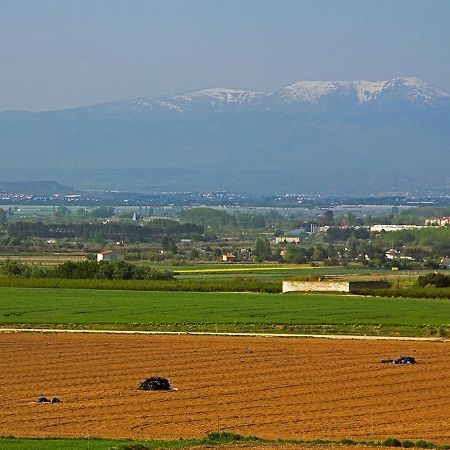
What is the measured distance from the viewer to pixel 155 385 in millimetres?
33594

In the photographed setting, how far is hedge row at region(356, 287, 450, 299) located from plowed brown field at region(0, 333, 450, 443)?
20.6 metres

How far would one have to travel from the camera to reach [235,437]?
1040 inches

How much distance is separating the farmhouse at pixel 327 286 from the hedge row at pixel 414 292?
4.24ft

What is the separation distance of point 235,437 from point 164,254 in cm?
9193

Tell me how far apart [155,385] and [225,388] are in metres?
1.64

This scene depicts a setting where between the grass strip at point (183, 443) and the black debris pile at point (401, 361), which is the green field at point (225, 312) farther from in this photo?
the grass strip at point (183, 443)

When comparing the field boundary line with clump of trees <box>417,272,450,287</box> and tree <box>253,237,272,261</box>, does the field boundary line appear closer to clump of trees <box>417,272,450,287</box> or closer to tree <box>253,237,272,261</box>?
clump of trees <box>417,272,450,287</box>

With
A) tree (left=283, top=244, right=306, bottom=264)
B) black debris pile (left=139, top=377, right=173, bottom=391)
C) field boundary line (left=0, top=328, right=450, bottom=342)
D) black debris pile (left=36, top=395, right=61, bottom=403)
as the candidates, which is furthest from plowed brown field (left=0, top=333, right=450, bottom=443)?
tree (left=283, top=244, right=306, bottom=264)

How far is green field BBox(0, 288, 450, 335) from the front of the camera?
5125 centimetres

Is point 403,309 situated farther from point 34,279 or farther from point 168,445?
point 168,445

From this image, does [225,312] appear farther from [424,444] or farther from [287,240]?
[287,240]

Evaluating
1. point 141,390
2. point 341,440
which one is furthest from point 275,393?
point 341,440

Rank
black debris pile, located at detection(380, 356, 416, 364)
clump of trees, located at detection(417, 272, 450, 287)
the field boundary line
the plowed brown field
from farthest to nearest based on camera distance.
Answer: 1. clump of trees, located at detection(417, 272, 450, 287)
2. the field boundary line
3. black debris pile, located at detection(380, 356, 416, 364)
4. the plowed brown field

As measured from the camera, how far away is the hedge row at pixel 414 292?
65938 millimetres
